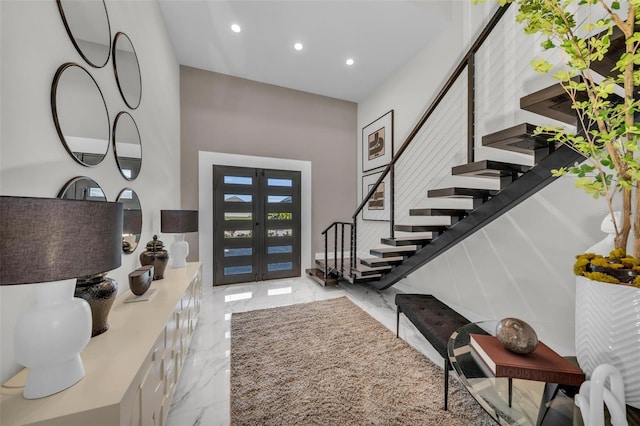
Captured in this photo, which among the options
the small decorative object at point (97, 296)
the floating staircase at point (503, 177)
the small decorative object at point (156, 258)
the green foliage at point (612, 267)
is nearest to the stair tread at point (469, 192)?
the floating staircase at point (503, 177)

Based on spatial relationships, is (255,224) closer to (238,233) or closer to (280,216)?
(238,233)

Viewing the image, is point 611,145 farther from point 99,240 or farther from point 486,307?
point 486,307

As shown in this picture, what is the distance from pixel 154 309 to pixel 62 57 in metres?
1.58

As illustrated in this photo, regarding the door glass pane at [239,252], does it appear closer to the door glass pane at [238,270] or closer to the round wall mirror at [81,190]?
the door glass pane at [238,270]

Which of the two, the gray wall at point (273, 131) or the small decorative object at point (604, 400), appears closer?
the small decorative object at point (604, 400)

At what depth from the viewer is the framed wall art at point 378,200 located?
4.47 metres

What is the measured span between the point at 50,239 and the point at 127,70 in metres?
2.10

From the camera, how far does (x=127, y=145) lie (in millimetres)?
2062

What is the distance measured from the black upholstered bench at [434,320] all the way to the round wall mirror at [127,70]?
122 inches

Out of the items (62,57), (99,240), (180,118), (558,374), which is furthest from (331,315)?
(180,118)

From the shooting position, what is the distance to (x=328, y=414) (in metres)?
1.60

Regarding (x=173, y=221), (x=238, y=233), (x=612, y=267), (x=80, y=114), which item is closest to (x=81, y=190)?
(x=80, y=114)

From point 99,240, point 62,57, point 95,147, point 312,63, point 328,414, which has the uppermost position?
point 312,63

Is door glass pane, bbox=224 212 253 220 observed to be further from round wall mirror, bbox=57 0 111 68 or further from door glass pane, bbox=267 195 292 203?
round wall mirror, bbox=57 0 111 68
